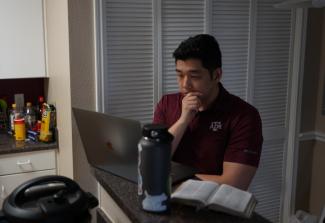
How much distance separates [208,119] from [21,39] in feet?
4.85

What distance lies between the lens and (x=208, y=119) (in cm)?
177

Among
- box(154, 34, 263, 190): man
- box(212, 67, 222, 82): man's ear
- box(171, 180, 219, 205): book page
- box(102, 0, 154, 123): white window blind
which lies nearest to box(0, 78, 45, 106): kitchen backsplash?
box(102, 0, 154, 123): white window blind

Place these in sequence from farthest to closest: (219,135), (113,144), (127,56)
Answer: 1. (127,56)
2. (219,135)
3. (113,144)

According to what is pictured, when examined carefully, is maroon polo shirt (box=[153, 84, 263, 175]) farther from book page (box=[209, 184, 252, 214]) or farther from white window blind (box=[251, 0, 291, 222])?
white window blind (box=[251, 0, 291, 222])

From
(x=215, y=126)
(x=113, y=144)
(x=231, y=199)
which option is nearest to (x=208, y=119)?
(x=215, y=126)

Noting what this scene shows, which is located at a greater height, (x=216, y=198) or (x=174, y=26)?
(x=174, y=26)

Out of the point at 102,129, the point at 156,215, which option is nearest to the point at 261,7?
the point at 102,129

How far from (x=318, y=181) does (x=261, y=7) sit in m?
1.43

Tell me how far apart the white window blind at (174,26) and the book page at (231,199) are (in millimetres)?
1430

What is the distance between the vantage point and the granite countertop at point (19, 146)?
2432 mm

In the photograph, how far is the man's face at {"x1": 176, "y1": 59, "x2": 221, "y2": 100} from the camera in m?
1.70

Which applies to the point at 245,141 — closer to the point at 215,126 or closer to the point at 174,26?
the point at 215,126

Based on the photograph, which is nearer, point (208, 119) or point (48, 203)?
point (48, 203)

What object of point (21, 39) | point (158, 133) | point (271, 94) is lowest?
point (271, 94)
